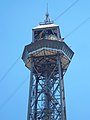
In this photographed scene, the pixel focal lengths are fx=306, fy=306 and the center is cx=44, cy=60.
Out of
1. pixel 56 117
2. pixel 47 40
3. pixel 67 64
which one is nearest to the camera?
pixel 56 117

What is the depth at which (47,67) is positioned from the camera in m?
53.7

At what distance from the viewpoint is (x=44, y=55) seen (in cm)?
5291

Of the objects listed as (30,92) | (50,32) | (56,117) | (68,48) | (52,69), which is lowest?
(56,117)

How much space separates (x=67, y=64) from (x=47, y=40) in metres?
6.61

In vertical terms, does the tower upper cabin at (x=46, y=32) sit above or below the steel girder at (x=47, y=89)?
above

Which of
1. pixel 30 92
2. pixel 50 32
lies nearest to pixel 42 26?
pixel 50 32

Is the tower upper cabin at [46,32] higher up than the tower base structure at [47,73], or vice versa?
the tower upper cabin at [46,32]

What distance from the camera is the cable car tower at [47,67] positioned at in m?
49.8

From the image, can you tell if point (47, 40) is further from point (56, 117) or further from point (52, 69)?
point (56, 117)

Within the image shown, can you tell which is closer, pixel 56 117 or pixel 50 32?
pixel 56 117

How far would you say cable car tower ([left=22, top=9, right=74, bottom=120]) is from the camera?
4975 centimetres

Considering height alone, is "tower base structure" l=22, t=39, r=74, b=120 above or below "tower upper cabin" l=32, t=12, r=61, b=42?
below

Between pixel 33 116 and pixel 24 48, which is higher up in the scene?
pixel 24 48

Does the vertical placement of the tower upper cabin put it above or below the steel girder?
above
